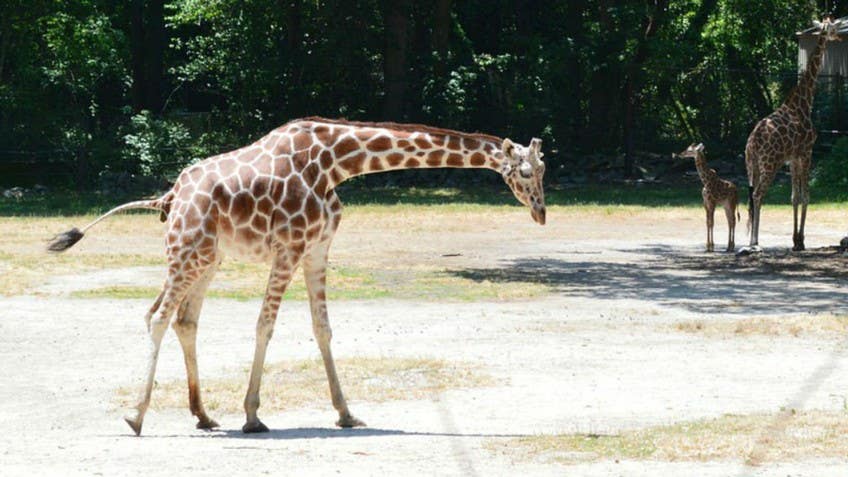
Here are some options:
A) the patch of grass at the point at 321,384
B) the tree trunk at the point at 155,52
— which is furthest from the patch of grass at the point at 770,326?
the tree trunk at the point at 155,52

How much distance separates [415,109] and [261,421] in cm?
2746

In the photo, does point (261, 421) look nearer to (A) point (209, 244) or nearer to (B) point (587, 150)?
(A) point (209, 244)

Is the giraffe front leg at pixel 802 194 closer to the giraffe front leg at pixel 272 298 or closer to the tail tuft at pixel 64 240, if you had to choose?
the giraffe front leg at pixel 272 298

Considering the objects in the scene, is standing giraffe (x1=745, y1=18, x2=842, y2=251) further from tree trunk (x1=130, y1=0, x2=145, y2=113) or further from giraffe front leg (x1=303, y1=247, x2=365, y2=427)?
tree trunk (x1=130, y1=0, x2=145, y2=113)

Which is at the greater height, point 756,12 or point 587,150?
point 756,12

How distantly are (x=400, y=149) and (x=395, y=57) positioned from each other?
88.0 ft

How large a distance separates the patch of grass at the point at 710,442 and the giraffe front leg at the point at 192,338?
2112mm

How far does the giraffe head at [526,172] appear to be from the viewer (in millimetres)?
10453

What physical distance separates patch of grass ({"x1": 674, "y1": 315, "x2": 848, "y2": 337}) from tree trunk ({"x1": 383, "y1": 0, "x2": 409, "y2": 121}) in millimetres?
22318

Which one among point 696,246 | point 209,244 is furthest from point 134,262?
point 209,244

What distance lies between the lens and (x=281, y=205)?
34.3ft

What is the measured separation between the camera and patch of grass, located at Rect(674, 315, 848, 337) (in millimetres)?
14617

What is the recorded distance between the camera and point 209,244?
34.0 ft

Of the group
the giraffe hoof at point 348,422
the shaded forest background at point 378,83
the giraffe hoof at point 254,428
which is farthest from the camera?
the shaded forest background at point 378,83
